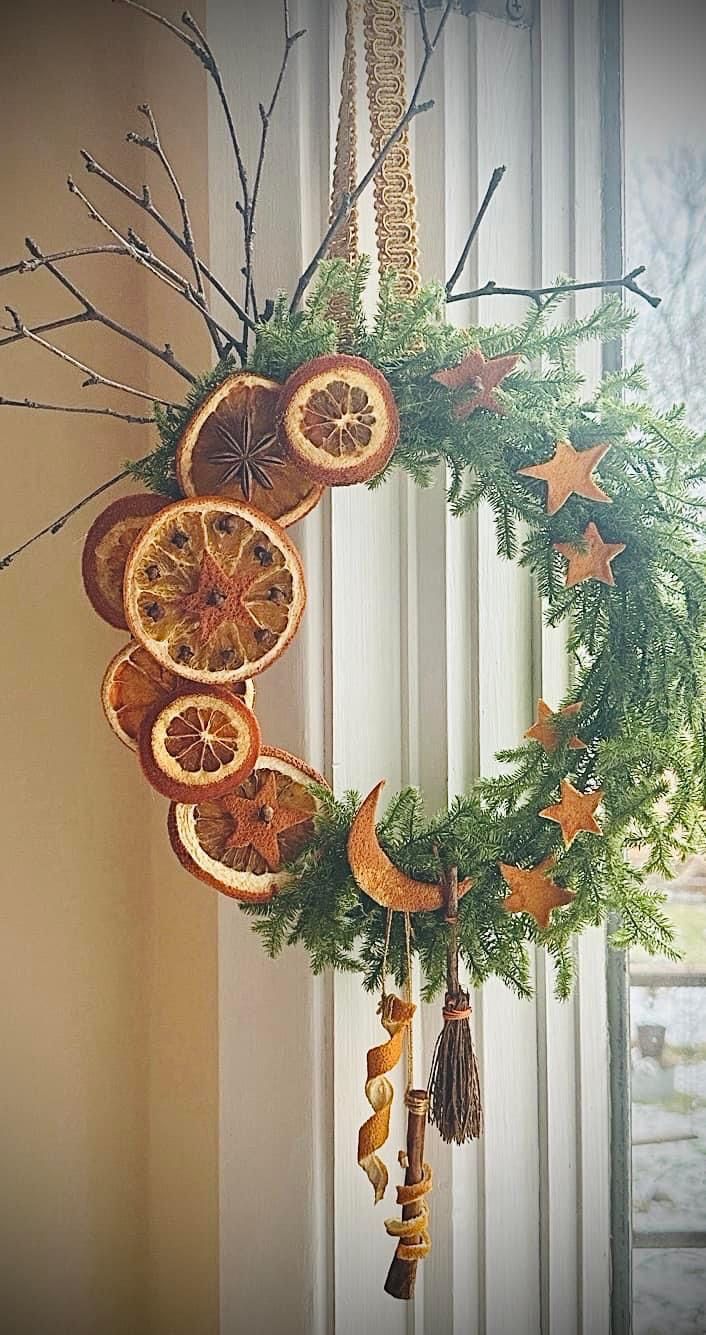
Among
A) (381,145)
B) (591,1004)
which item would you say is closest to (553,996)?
(591,1004)

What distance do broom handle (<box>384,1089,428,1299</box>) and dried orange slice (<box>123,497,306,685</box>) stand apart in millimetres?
309

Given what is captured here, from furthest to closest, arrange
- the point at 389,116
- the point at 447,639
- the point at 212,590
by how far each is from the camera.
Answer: the point at 447,639 < the point at 389,116 < the point at 212,590

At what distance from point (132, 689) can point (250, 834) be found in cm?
12

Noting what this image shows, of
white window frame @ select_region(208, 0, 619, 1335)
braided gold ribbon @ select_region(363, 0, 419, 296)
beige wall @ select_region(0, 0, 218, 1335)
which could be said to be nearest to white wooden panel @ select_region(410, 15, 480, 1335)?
white window frame @ select_region(208, 0, 619, 1335)

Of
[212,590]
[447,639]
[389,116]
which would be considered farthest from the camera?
[447,639]

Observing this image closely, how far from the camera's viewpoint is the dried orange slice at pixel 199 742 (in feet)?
→ 2.33

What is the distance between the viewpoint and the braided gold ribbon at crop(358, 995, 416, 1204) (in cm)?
→ 75

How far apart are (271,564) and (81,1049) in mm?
541

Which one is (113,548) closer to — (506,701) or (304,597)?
(304,597)

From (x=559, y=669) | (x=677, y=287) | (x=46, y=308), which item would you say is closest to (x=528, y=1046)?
(x=559, y=669)

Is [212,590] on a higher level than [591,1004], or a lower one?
higher

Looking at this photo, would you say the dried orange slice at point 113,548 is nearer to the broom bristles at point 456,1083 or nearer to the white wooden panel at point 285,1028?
the white wooden panel at point 285,1028

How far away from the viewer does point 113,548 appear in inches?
30.5

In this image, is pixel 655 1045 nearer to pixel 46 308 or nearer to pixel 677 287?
pixel 677 287
